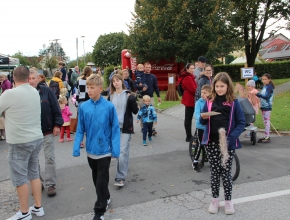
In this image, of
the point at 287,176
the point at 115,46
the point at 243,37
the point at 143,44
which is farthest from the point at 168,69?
the point at 115,46

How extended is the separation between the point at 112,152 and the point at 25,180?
114 cm

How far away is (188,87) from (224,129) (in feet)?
11.7

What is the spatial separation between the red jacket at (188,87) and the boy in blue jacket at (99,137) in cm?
384

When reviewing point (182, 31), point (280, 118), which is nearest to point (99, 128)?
point (280, 118)

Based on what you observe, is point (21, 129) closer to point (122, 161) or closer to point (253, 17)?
Result: point (122, 161)

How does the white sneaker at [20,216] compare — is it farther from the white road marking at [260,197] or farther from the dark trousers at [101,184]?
the white road marking at [260,197]

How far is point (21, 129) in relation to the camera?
147 inches

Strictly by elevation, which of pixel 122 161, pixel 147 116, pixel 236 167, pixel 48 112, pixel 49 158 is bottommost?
pixel 236 167

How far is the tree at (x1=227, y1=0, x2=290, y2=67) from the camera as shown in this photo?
22.1 metres

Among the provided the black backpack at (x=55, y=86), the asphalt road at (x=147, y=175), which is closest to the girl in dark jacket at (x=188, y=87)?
the asphalt road at (x=147, y=175)

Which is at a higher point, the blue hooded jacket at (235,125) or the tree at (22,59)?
the tree at (22,59)

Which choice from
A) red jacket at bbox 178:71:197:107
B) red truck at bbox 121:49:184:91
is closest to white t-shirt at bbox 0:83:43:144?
red jacket at bbox 178:71:197:107

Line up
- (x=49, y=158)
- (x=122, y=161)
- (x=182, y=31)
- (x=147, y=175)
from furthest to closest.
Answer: (x=182, y=31)
(x=147, y=175)
(x=122, y=161)
(x=49, y=158)

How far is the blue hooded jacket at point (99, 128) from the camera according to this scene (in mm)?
3730
